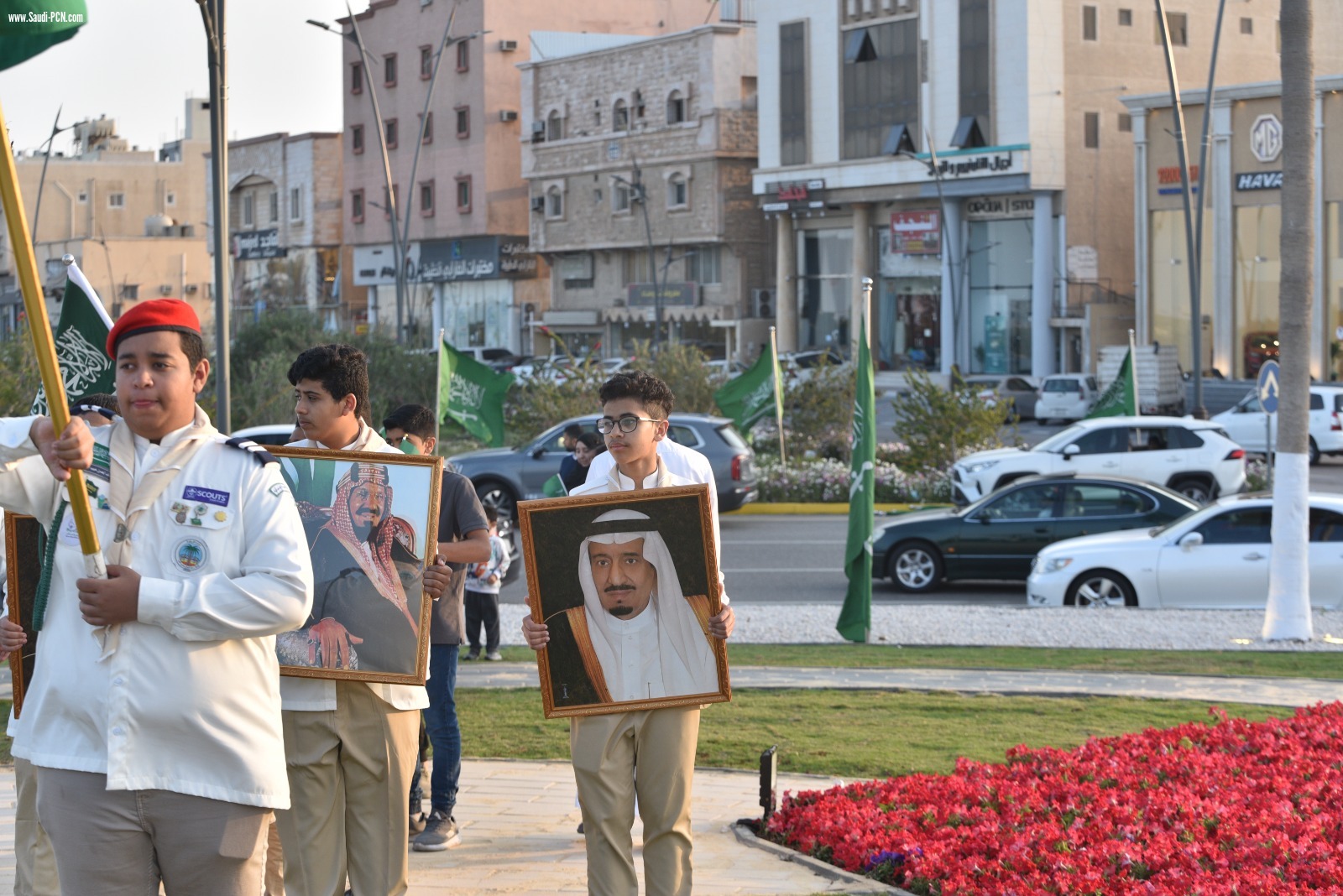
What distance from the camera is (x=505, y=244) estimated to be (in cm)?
8138

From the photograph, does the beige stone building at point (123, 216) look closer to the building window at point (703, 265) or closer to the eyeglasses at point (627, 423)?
the building window at point (703, 265)

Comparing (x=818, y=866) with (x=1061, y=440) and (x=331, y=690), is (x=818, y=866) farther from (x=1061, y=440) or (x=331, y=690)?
(x=1061, y=440)

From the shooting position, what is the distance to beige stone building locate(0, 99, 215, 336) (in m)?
82.8

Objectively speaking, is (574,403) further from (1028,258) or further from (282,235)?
(282,235)

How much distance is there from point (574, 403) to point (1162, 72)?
133 ft

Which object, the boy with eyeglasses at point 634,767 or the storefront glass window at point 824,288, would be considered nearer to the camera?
the boy with eyeglasses at point 634,767

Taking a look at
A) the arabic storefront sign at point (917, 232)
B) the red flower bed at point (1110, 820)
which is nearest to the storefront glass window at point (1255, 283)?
the arabic storefront sign at point (917, 232)

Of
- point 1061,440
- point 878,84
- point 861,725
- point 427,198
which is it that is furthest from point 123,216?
point 861,725

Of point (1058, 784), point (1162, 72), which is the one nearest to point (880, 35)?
point (1162, 72)

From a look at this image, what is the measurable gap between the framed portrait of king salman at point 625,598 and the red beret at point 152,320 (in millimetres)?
1792

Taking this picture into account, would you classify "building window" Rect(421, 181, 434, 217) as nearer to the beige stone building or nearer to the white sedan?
the beige stone building

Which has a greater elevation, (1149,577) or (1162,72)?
(1162,72)

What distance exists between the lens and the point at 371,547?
19.0 feet

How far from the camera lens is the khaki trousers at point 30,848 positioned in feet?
17.7
